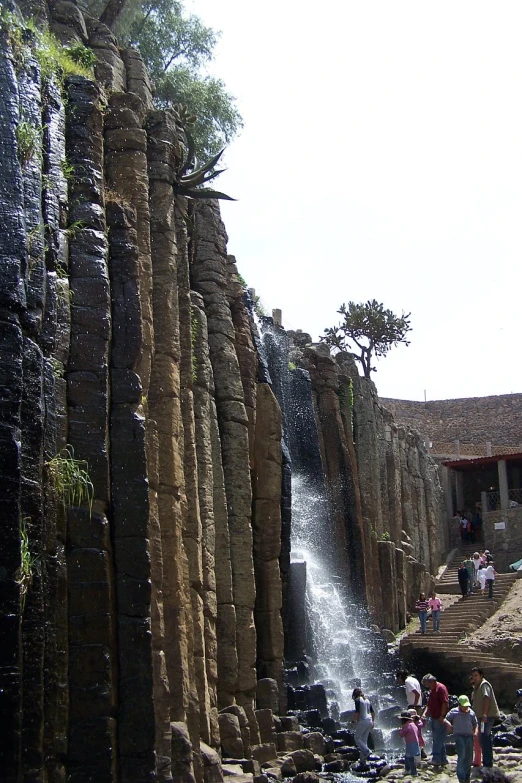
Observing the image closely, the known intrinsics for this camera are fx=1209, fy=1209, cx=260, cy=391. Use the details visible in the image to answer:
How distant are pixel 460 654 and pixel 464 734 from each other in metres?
12.1

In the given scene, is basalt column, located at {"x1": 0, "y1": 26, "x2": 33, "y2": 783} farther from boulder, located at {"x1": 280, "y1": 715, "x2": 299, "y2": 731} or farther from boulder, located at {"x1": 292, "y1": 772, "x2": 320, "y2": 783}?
boulder, located at {"x1": 280, "y1": 715, "x2": 299, "y2": 731}

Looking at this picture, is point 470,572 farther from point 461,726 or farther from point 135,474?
point 135,474

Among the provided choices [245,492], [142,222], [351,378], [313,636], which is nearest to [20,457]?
[142,222]

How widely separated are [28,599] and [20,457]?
1.29 m

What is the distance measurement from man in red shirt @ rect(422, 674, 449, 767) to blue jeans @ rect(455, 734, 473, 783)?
4.19 feet

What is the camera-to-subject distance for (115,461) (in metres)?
13.3

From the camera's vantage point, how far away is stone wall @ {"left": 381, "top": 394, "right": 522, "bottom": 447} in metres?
57.2

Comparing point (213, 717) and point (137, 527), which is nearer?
point (137, 527)

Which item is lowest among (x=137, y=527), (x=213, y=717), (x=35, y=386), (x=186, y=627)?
(x=213, y=717)

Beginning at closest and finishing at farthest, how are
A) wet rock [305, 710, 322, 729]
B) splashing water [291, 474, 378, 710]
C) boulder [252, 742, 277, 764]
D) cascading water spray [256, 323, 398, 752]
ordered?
boulder [252, 742, 277, 764] → wet rock [305, 710, 322, 729] → splashing water [291, 474, 378, 710] → cascading water spray [256, 323, 398, 752]

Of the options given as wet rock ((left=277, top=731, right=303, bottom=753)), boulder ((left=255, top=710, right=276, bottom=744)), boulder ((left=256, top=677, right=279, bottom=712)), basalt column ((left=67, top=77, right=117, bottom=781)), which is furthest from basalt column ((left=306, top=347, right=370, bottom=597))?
basalt column ((left=67, top=77, right=117, bottom=781))

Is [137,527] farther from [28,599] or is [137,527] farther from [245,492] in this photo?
[245,492]

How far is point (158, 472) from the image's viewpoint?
14.8m

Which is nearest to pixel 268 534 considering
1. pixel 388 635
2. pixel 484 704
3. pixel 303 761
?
pixel 303 761
